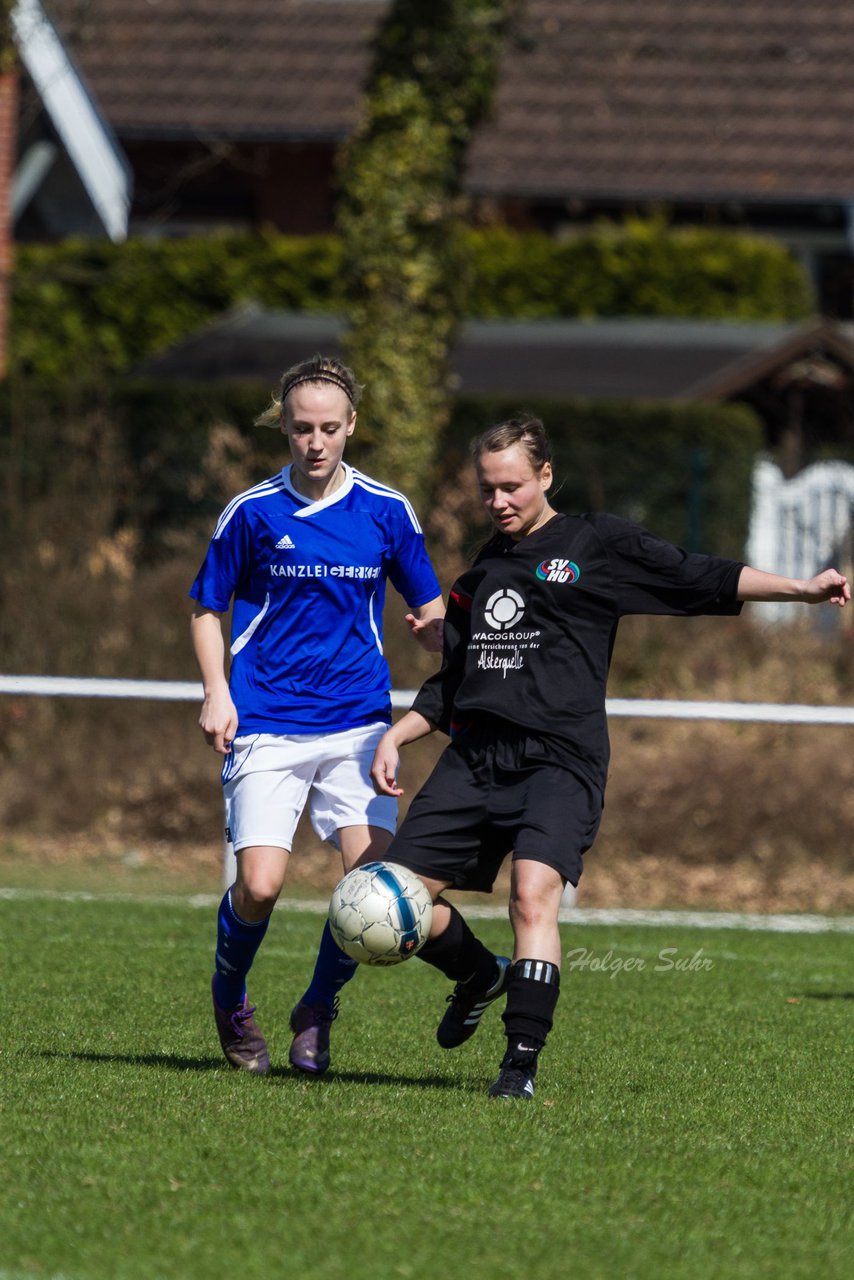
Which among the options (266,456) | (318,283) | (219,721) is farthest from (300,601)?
(318,283)

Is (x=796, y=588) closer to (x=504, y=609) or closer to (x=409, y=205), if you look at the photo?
(x=504, y=609)

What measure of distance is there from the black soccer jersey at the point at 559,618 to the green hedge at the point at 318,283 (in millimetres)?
19757

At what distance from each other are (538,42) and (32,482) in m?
6.49

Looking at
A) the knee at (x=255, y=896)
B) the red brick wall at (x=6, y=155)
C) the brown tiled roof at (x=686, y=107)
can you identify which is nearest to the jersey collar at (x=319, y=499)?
the knee at (x=255, y=896)

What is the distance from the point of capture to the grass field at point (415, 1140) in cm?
413

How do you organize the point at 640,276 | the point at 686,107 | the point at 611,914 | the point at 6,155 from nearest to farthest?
the point at 611,914 < the point at 6,155 < the point at 640,276 < the point at 686,107

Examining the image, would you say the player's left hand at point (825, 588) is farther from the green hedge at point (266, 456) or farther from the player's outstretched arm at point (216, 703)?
the green hedge at point (266, 456)

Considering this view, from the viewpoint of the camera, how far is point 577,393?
21.8m

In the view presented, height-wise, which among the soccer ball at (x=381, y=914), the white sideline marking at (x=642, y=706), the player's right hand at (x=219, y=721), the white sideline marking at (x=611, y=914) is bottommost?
the white sideline marking at (x=611, y=914)

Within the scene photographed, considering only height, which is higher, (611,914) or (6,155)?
(6,155)

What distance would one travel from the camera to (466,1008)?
611 cm

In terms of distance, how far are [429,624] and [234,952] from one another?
1162 millimetres

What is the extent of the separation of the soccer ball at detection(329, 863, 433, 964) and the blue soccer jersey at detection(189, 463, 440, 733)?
570 mm

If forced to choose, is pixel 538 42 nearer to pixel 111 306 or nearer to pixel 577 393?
pixel 577 393
